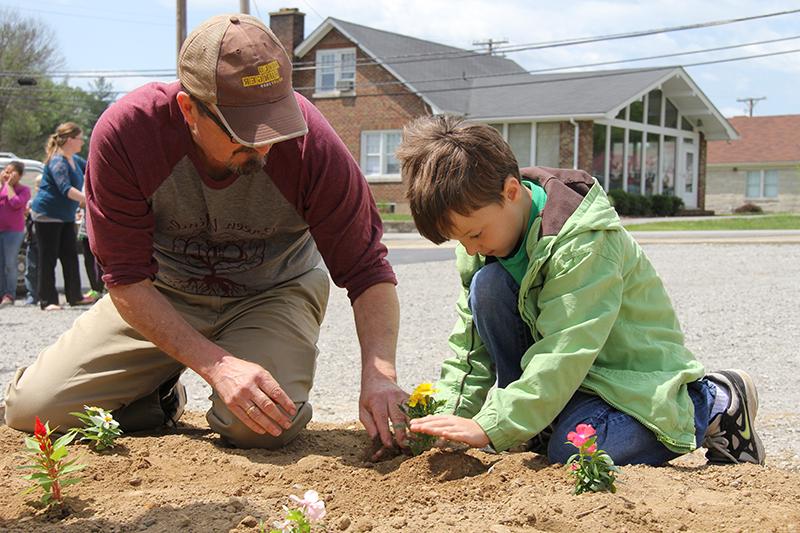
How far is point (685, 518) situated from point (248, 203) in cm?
217

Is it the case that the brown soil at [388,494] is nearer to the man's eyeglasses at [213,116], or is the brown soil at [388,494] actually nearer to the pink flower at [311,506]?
the pink flower at [311,506]

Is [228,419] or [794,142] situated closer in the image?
[228,419]

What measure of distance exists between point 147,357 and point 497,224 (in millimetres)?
1857

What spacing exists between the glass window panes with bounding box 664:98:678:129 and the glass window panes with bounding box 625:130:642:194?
231 centimetres

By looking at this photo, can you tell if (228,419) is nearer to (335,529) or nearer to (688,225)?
(335,529)

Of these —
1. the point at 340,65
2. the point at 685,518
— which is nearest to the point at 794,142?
the point at 340,65

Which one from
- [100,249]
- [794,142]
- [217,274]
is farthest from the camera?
[794,142]

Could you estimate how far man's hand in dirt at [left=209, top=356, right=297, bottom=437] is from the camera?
337 cm

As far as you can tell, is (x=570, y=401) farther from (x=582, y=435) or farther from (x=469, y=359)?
(x=582, y=435)

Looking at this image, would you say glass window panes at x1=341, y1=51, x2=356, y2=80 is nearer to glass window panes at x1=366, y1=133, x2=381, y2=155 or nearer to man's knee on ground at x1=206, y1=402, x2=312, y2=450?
glass window panes at x1=366, y1=133, x2=381, y2=155

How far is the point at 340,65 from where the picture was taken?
1426 inches

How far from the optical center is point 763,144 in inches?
1992

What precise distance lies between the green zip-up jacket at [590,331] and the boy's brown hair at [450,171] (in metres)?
0.25

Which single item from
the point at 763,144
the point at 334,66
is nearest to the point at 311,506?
the point at 334,66
